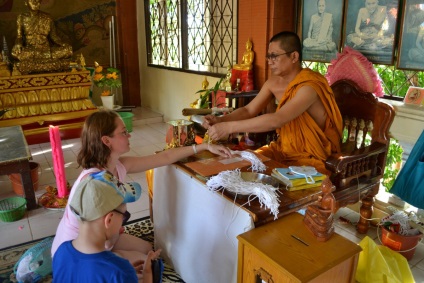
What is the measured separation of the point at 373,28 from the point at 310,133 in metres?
1.05

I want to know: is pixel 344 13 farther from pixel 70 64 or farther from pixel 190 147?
pixel 70 64

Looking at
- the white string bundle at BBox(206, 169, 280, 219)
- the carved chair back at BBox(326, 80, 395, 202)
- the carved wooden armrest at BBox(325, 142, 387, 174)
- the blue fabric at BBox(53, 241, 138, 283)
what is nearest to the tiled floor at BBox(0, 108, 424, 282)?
the carved chair back at BBox(326, 80, 395, 202)

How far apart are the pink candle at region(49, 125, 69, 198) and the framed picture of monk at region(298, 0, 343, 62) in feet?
7.46

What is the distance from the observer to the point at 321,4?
118 inches

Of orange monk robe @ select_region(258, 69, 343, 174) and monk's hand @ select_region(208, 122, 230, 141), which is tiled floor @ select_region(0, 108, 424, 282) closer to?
orange monk robe @ select_region(258, 69, 343, 174)

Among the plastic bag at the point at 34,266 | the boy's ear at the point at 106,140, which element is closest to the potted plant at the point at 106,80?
the plastic bag at the point at 34,266

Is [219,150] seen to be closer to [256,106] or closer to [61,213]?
[256,106]

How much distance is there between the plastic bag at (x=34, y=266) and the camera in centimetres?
194

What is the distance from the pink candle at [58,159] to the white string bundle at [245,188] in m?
1.77

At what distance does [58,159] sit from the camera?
294cm

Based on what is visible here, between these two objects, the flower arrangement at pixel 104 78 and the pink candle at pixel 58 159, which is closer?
the pink candle at pixel 58 159

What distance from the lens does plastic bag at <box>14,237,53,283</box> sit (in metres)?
1.94

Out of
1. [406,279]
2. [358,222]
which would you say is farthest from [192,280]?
[358,222]

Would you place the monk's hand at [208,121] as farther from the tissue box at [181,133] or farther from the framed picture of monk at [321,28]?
the framed picture of monk at [321,28]
